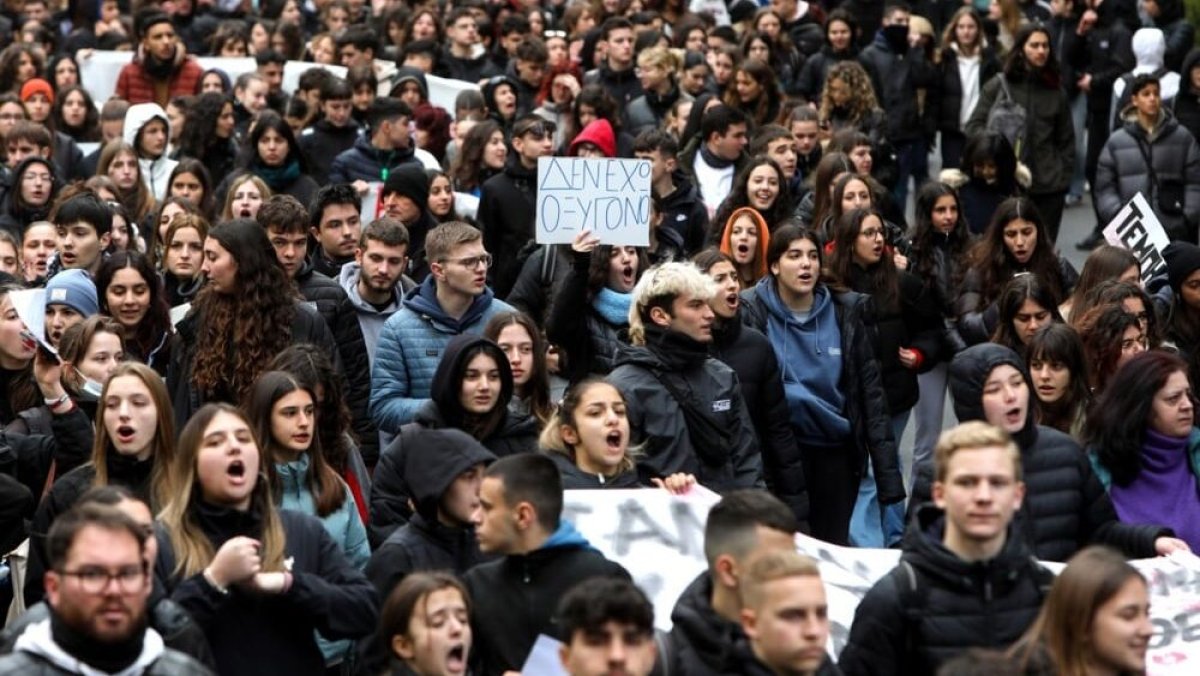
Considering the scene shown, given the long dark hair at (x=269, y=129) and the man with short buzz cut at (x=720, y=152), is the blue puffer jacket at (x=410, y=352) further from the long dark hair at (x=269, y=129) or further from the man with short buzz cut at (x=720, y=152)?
the man with short buzz cut at (x=720, y=152)

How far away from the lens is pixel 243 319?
1008 centimetres

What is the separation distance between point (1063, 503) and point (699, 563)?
1209 millimetres

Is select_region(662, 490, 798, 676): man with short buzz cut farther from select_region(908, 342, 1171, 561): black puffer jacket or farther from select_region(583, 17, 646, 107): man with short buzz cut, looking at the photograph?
select_region(583, 17, 646, 107): man with short buzz cut

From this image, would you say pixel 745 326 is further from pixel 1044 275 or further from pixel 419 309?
pixel 1044 275

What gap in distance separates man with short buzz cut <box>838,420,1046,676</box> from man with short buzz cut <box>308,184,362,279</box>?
551 cm

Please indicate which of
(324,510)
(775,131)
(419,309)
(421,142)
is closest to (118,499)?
(324,510)

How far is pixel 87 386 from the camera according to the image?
9539 mm

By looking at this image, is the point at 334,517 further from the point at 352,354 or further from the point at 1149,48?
the point at 1149,48

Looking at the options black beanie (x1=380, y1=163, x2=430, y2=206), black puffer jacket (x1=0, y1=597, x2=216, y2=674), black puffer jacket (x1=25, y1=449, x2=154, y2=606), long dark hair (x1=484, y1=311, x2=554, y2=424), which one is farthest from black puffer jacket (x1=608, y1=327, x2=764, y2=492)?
black beanie (x1=380, y1=163, x2=430, y2=206)

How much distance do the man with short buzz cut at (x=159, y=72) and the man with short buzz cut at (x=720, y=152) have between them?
562 centimetres

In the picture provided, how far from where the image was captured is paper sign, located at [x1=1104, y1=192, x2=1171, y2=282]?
12523 millimetres

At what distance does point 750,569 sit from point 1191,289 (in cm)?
587

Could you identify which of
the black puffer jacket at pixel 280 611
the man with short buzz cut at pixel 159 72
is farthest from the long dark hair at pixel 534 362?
the man with short buzz cut at pixel 159 72

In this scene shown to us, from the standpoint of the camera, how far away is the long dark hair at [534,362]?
975 centimetres
